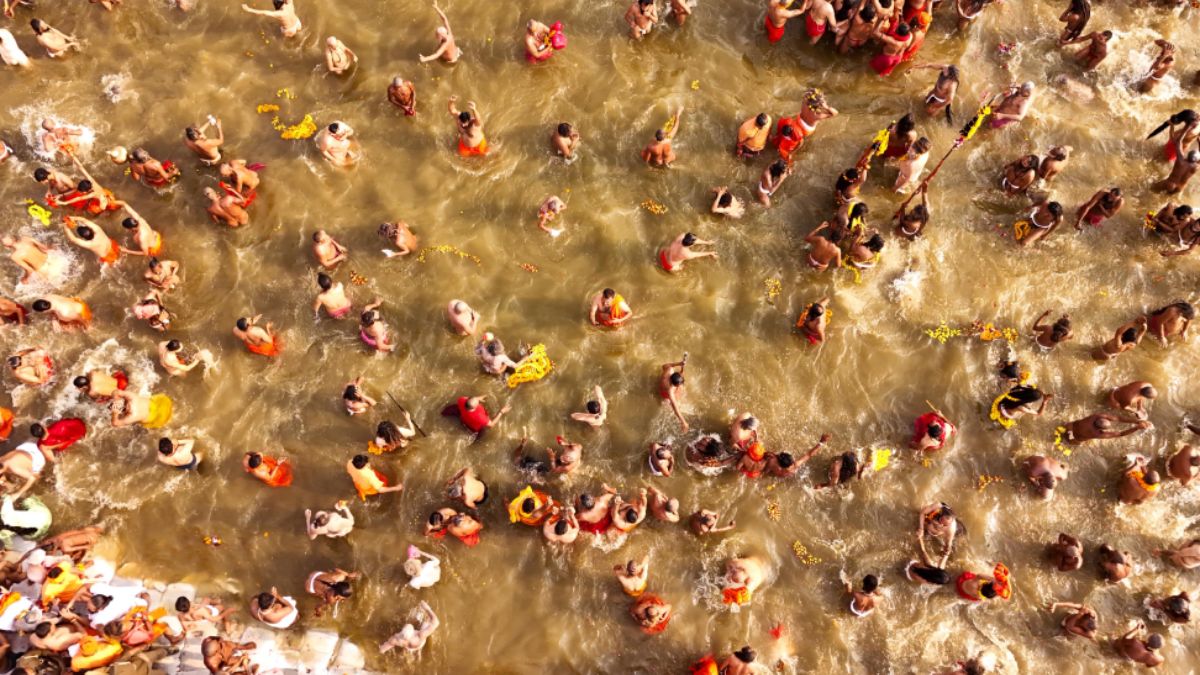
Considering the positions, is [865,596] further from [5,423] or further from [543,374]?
[5,423]

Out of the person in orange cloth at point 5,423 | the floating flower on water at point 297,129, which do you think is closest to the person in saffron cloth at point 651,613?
the floating flower on water at point 297,129

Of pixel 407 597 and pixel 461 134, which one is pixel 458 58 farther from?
pixel 407 597

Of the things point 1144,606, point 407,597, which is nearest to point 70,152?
point 407,597

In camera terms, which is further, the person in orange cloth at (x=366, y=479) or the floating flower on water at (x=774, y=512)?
the floating flower on water at (x=774, y=512)

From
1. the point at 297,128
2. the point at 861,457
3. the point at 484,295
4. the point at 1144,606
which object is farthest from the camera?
the point at 297,128

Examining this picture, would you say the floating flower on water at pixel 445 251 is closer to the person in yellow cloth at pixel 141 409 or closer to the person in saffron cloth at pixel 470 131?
the person in saffron cloth at pixel 470 131

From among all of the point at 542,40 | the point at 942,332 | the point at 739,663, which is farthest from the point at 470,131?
the point at 739,663
